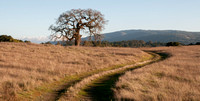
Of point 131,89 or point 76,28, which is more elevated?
point 76,28

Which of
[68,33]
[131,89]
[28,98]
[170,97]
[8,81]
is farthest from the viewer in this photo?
[68,33]

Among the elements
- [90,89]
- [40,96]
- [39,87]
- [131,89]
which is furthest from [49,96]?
[131,89]

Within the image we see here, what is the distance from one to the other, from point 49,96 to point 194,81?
827 cm

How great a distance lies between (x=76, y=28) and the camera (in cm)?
3419

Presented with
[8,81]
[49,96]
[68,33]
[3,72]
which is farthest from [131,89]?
[68,33]

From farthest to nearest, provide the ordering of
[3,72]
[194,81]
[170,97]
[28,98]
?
1. [3,72]
2. [194,81]
3. [28,98]
4. [170,97]

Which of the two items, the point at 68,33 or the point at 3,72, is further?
the point at 68,33

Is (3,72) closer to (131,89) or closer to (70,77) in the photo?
(70,77)

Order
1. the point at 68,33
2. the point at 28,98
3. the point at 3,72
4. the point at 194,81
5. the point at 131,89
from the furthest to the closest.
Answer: the point at 68,33, the point at 3,72, the point at 194,81, the point at 131,89, the point at 28,98

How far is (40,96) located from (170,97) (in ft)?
18.4

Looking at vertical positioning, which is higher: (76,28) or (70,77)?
(76,28)

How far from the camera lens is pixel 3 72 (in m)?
11.1

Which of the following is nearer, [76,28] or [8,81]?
[8,81]

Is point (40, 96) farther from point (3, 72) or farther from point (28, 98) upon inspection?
point (3, 72)
